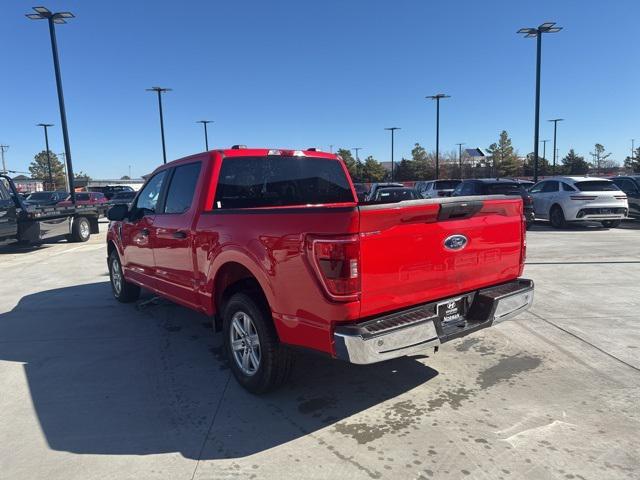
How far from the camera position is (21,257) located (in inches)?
492

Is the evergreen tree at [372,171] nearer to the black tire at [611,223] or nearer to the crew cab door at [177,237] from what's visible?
the black tire at [611,223]

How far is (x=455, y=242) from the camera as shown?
349 cm

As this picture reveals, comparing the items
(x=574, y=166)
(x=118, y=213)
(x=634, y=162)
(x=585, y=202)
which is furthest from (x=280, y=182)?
(x=634, y=162)

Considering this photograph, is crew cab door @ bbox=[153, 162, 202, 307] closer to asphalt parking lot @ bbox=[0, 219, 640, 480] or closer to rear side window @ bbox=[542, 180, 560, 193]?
asphalt parking lot @ bbox=[0, 219, 640, 480]

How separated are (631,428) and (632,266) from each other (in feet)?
21.0

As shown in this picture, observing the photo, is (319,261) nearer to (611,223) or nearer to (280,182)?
(280,182)

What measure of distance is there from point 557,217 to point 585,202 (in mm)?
1006

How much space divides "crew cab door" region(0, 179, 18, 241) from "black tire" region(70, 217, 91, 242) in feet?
8.39

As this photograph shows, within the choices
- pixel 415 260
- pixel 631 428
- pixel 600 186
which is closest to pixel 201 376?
pixel 415 260

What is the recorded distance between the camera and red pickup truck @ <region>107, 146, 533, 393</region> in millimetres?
3004

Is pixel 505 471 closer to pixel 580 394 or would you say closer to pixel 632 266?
pixel 580 394

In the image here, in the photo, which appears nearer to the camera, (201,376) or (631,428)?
(631,428)

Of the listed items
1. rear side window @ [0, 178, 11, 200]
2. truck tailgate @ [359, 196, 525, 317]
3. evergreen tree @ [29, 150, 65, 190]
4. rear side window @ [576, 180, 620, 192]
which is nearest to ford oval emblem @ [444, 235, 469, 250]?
truck tailgate @ [359, 196, 525, 317]

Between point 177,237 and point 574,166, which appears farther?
point 574,166
